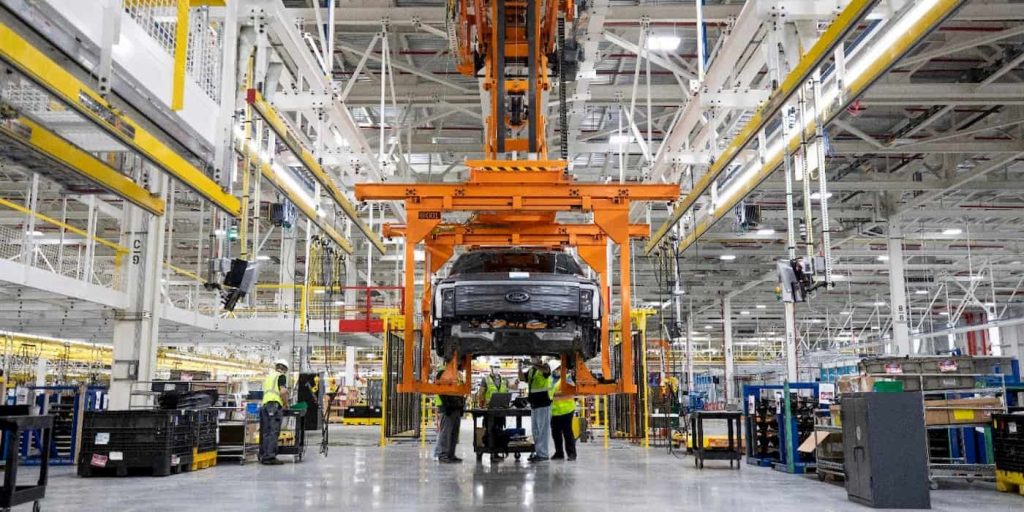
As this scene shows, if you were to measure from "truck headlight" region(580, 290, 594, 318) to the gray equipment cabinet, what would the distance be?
9.02ft

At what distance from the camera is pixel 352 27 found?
13547mm

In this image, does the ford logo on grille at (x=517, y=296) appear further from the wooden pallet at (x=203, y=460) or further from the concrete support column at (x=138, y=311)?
the concrete support column at (x=138, y=311)

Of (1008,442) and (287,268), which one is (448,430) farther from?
(287,268)

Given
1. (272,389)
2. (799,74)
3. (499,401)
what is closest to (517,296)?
(799,74)

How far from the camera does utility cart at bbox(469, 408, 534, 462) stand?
11.3 metres

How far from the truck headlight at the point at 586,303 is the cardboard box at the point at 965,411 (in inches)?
181

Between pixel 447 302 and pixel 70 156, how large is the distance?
3691mm

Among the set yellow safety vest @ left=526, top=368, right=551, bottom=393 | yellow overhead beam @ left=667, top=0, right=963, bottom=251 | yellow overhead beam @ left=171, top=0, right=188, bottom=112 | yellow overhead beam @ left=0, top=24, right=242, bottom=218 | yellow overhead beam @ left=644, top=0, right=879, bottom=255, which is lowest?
yellow safety vest @ left=526, top=368, right=551, bottom=393

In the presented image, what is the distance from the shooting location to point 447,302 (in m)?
7.88

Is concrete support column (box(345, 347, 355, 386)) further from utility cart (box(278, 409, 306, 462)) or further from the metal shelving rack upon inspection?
the metal shelving rack

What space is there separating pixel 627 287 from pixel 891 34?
3557 millimetres

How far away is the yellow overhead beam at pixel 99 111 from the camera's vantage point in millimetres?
4582

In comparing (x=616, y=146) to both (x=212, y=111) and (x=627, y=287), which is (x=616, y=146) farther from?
(x=212, y=111)

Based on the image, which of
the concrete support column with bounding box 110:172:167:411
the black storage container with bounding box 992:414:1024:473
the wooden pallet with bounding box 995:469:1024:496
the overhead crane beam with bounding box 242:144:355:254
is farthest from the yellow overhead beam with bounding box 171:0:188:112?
the wooden pallet with bounding box 995:469:1024:496
